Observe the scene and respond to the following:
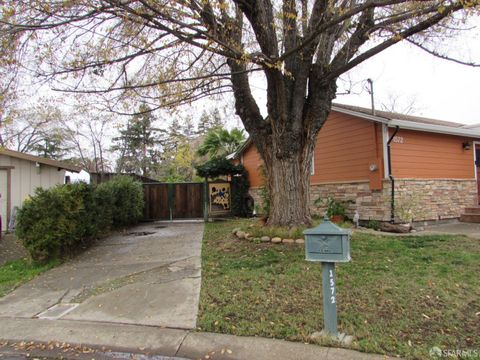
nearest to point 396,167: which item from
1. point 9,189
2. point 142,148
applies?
point 9,189

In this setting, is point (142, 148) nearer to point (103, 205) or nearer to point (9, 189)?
point (9, 189)

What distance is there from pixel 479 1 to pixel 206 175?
10.9 meters

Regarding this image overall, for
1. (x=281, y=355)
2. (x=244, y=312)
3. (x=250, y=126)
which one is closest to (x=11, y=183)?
(x=250, y=126)

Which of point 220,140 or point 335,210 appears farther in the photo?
point 220,140

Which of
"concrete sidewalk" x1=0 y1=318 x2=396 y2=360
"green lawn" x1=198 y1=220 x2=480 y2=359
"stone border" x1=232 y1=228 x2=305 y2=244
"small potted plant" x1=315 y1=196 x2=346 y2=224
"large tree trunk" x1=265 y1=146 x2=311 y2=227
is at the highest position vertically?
"large tree trunk" x1=265 y1=146 x2=311 y2=227

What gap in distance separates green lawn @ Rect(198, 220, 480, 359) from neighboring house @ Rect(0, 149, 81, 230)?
883cm

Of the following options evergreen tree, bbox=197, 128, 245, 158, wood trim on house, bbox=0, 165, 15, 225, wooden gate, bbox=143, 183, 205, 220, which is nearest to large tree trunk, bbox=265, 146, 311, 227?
wooden gate, bbox=143, 183, 205, 220

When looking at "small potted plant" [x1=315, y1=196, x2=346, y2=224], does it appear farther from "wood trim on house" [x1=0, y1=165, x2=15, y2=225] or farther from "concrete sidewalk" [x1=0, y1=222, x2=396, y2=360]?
"wood trim on house" [x1=0, y1=165, x2=15, y2=225]

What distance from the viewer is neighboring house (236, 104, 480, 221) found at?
392 inches

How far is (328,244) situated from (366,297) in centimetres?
144

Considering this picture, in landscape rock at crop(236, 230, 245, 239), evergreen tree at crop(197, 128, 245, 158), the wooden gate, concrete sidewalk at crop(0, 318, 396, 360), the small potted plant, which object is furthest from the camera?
evergreen tree at crop(197, 128, 245, 158)

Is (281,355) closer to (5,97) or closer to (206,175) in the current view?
(5,97)

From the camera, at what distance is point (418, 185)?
34.1 ft

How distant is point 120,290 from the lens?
5.16 metres
